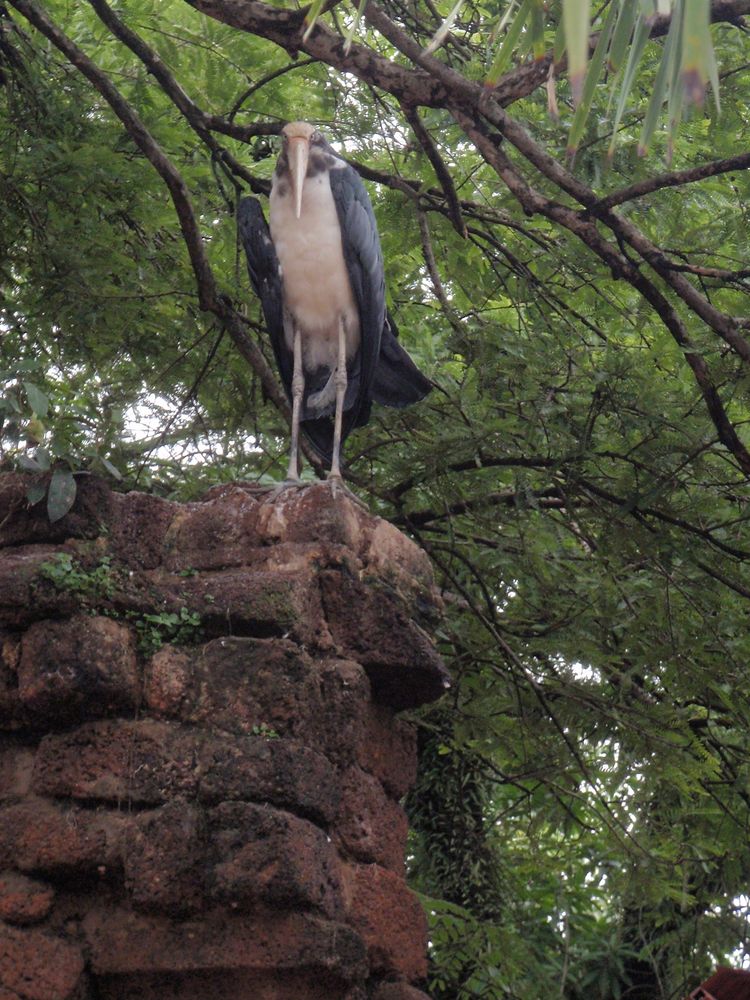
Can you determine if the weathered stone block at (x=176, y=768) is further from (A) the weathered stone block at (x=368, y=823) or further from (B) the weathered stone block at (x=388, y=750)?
(B) the weathered stone block at (x=388, y=750)

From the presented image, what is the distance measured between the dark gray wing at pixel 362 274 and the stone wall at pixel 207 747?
1.41 m

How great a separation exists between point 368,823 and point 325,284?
2477 mm

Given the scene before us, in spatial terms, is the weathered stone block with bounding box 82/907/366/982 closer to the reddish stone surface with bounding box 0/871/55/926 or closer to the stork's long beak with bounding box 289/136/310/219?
the reddish stone surface with bounding box 0/871/55/926

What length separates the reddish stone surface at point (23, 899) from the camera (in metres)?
2.90

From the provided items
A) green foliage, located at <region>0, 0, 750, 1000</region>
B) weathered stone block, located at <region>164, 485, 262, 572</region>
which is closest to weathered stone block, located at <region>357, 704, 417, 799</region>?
weathered stone block, located at <region>164, 485, 262, 572</region>

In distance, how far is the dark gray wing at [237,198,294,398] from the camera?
5.15 meters

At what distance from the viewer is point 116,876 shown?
2969mm

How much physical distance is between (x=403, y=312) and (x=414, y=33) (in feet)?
4.79

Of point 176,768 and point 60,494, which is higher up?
point 60,494

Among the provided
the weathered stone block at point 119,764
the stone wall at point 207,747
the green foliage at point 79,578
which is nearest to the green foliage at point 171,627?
the stone wall at point 207,747

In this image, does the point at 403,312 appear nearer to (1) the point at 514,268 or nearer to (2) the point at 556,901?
(1) the point at 514,268

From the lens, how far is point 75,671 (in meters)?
3.12

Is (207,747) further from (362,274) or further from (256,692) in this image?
(362,274)

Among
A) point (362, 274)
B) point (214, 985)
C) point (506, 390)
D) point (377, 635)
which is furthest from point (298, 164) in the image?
point (214, 985)
